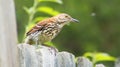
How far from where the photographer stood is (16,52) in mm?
4969

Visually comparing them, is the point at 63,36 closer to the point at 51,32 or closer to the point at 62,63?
the point at 51,32

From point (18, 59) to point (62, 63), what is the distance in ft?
1.23

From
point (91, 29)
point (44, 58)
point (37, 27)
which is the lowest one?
point (44, 58)

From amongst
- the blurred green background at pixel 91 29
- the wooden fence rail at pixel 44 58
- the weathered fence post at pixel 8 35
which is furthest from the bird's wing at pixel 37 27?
the blurred green background at pixel 91 29

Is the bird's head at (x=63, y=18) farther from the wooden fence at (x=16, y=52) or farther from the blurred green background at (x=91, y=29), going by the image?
the blurred green background at (x=91, y=29)

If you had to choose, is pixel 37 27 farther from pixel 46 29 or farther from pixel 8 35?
pixel 8 35

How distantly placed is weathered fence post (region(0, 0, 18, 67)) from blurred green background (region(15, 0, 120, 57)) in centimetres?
1015

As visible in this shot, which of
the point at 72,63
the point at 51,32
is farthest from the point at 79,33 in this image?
the point at 72,63

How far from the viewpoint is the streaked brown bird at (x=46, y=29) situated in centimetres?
572

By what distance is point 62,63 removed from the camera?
522 centimetres

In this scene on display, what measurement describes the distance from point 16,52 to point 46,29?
1.27m

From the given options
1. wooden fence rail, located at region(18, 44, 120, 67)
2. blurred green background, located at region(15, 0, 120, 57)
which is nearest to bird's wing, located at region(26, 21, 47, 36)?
wooden fence rail, located at region(18, 44, 120, 67)

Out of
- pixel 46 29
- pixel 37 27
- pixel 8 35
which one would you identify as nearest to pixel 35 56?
pixel 8 35

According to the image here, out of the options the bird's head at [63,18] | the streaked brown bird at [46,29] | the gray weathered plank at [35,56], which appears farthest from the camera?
the bird's head at [63,18]
